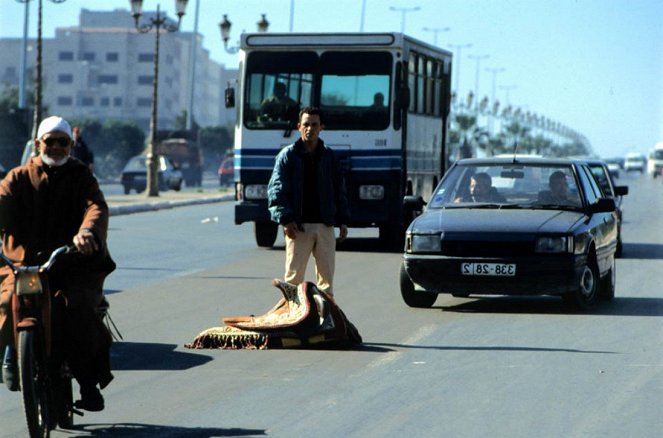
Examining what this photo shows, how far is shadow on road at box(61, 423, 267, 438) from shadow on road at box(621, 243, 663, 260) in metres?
15.0

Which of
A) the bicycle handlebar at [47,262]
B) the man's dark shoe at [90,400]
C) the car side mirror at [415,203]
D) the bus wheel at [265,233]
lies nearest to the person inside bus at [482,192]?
the car side mirror at [415,203]

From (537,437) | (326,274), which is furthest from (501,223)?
(537,437)

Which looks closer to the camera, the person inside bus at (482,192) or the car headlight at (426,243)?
the car headlight at (426,243)

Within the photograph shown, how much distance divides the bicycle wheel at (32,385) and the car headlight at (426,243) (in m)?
6.93

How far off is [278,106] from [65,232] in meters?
15.2

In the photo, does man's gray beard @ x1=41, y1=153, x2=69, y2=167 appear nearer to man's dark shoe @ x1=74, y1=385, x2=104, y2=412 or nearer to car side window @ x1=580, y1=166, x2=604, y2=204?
man's dark shoe @ x1=74, y1=385, x2=104, y2=412

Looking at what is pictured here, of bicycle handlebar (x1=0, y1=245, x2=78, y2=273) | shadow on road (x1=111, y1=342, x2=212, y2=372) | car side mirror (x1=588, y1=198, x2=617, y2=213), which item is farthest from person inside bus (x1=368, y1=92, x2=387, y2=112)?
bicycle handlebar (x1=0, y1=245, x2=78, y2=273)

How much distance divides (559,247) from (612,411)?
5.41 metres

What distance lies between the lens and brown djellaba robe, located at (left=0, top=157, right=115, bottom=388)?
714 centimetres

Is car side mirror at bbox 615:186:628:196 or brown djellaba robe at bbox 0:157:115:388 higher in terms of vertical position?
brown djellaba robe at bbox 0:157:115:388

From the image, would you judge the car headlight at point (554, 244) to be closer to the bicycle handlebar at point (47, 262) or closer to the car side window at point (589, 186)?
the car side window at point (589, 186)

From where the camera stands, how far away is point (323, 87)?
22391 millimetres

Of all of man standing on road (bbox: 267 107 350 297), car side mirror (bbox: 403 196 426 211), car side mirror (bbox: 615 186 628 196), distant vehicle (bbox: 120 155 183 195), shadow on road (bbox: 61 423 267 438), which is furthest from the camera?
distant vehicle (bbox: 120 155 183 195)

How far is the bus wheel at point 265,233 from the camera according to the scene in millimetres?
23375
